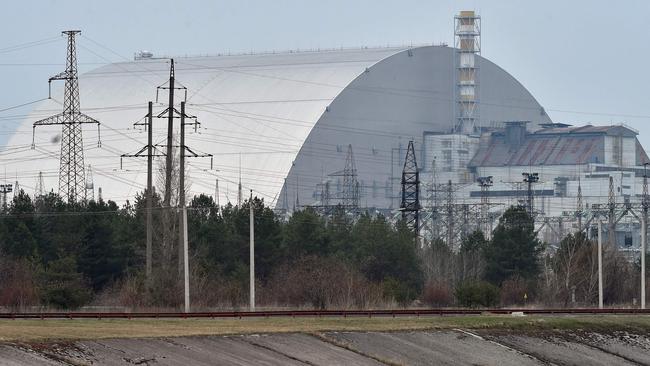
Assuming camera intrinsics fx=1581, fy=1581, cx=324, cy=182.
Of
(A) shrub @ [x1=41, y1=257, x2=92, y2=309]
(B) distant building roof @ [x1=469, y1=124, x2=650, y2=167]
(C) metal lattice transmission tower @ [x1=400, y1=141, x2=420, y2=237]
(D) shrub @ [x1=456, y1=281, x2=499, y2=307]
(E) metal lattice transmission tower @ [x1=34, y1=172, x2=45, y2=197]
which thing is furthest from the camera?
(B) distant building roof @ [x1=469, y1=124, x2=650, y2=167]

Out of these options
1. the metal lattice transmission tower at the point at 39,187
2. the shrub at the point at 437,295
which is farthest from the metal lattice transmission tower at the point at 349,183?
the shrub at the point at 437,295

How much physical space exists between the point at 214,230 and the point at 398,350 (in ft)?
92.4

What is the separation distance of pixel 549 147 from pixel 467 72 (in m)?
13.0

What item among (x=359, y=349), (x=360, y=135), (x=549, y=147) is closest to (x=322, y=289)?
(x=359, y=349)

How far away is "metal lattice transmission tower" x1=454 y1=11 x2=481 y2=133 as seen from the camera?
436 ft

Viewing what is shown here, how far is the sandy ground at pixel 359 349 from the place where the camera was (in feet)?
90.7

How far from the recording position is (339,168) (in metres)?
122

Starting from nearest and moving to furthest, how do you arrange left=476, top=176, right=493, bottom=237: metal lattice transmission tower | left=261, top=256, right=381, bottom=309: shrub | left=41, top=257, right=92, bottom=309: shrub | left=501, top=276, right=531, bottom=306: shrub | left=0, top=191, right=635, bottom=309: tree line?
left=41, top=257, right=92, bottom=309: shrub < left=0, top=191, right=635, bottom=309: tree line < left=261, top=256, right=381, bottom=309: shrub < left=501, top=276, right=531, bottom=306: shrub < left=476, top=176, right=493, bottom=237: metal lattice transmission tower

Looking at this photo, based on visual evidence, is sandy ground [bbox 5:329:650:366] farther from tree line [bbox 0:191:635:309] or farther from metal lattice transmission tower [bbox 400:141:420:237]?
metal lattice transmission tower [bbox 400:141:420:237]

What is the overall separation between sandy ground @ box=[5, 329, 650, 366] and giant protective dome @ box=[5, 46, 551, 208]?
74.2 m

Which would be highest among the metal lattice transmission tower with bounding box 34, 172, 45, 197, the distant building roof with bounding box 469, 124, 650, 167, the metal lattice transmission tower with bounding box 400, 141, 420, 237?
the distant building roof with bounding box 469, 124, 650, 167

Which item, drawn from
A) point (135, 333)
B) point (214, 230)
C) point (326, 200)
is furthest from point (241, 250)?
point (326, 200)

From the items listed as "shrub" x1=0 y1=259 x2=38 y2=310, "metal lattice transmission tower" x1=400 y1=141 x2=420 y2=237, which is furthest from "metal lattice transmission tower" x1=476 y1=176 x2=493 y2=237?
"shrub" x1=0 y1=259 x2=38 y2=310

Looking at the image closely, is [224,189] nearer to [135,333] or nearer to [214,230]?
[214,230]
